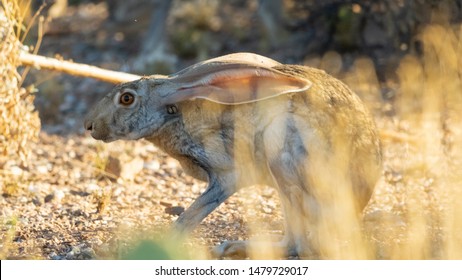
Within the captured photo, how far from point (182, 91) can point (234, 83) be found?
321 mm

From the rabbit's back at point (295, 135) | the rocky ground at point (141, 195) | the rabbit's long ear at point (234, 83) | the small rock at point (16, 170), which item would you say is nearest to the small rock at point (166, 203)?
the rocky ground at point (141, 195)

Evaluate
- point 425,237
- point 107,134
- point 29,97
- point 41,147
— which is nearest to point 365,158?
point 425,237

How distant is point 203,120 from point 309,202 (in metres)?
0.78

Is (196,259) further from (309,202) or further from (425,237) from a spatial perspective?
(425,237)

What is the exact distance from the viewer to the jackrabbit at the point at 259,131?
212 inches

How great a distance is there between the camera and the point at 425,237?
616cm

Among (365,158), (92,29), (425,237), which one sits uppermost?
(92,29)

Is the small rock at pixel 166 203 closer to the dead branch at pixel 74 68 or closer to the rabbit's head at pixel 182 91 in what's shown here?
the dead branch at pixel 74 68

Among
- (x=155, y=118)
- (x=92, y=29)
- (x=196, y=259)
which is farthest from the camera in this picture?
(x=92, y=29)

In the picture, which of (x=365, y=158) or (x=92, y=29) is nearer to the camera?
(x=365, y=158)

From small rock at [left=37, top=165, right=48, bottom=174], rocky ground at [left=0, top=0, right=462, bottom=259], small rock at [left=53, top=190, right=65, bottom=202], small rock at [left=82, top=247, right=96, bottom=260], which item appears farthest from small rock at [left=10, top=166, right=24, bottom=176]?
small rock at [left=82, top=247, right=96, bottom=260]

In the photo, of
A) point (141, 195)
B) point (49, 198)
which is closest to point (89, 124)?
point (49, 198)

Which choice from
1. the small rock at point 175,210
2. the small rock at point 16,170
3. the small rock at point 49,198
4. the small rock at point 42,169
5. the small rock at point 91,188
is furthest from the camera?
the small rock at point 42,169

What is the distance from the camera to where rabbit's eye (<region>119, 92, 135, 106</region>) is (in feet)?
18.9
